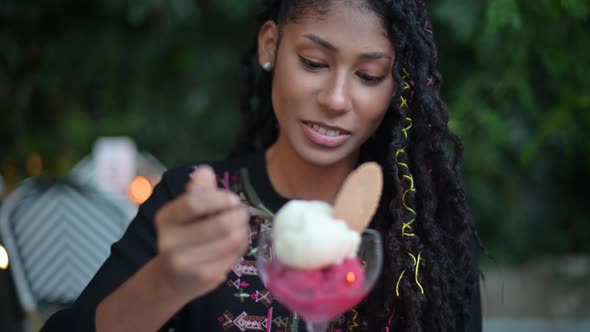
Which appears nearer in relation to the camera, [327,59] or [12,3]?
[327,59]

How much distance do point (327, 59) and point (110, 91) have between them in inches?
104

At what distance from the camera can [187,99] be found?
3811 millimetres

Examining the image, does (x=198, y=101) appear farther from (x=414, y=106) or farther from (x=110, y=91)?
(x=414, y=106)

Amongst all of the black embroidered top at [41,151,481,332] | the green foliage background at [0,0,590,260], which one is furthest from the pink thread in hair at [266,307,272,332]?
the green foliage background at [0,0,590,260]

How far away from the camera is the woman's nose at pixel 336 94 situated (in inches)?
60.7

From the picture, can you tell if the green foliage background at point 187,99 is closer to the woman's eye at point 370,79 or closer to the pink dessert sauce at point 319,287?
the woman's eye at point 370,79

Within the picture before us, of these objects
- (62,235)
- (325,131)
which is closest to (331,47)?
(325,131)

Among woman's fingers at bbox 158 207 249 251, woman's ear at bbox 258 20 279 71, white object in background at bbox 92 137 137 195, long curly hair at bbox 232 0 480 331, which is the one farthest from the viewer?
white object in background at bbox 92 137 137 195

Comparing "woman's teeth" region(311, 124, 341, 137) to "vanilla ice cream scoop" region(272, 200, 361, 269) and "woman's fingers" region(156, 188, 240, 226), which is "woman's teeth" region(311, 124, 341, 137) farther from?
"woman's fingers" region(156, 188, 240, 226)

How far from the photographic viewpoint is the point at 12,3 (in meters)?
3.58

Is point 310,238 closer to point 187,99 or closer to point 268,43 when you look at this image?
point 268,43

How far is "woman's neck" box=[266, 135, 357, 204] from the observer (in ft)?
Result: 6.08

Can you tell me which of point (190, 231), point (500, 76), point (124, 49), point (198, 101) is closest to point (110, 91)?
point (124, 49)

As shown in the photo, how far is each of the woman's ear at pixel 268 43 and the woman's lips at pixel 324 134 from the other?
0.99 feet
